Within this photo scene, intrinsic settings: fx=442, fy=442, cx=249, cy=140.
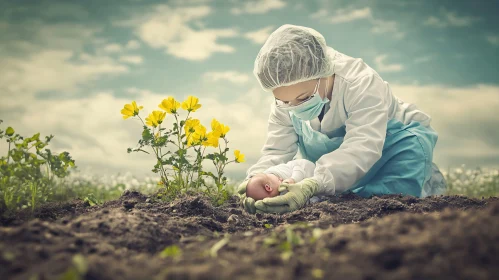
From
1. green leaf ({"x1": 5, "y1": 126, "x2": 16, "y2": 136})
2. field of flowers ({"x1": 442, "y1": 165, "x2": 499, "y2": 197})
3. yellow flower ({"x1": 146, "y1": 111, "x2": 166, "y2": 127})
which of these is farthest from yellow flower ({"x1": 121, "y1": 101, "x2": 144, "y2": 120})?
field of flowers ({"x1": 442, "y1": 165, "x2": 499, "y2": 197})

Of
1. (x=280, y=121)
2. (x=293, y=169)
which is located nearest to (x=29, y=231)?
(x=293, y=169)

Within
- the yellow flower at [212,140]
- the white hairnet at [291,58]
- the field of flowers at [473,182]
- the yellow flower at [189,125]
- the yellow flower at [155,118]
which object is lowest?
the field of flowers at [473,182]

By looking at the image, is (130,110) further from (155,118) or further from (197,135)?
(197,135)

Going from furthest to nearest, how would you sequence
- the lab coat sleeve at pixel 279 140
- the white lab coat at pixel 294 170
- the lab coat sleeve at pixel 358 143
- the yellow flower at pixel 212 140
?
the lab coat sleeve at pixel 279 140 < the white lab coat at pixel 294 170 < the yellow flower at pixel 212 140 < the lab coat sleeve at pixel 358 143

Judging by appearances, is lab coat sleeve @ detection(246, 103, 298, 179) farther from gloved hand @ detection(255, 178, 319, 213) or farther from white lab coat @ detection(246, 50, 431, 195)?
gloved hand @ detection(255, 178, 319, 213)

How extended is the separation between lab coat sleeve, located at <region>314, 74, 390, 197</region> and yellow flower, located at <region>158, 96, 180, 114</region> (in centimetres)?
134

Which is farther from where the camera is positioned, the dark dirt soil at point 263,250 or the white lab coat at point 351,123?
the white lab coat at point 351,123

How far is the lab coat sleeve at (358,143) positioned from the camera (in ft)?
12.4

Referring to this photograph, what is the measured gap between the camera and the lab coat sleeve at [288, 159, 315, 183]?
4125mm

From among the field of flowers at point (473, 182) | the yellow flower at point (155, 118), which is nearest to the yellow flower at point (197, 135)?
the yellow flower at point (155, 118)

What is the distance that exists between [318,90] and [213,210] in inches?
57.7

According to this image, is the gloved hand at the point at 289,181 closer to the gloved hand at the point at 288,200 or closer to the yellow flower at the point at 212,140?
the gloved hand at the point at 288,200

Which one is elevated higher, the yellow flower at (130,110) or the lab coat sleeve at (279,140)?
the yellow flower at (130,110)

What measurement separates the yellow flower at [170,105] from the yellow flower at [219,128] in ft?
1.16
